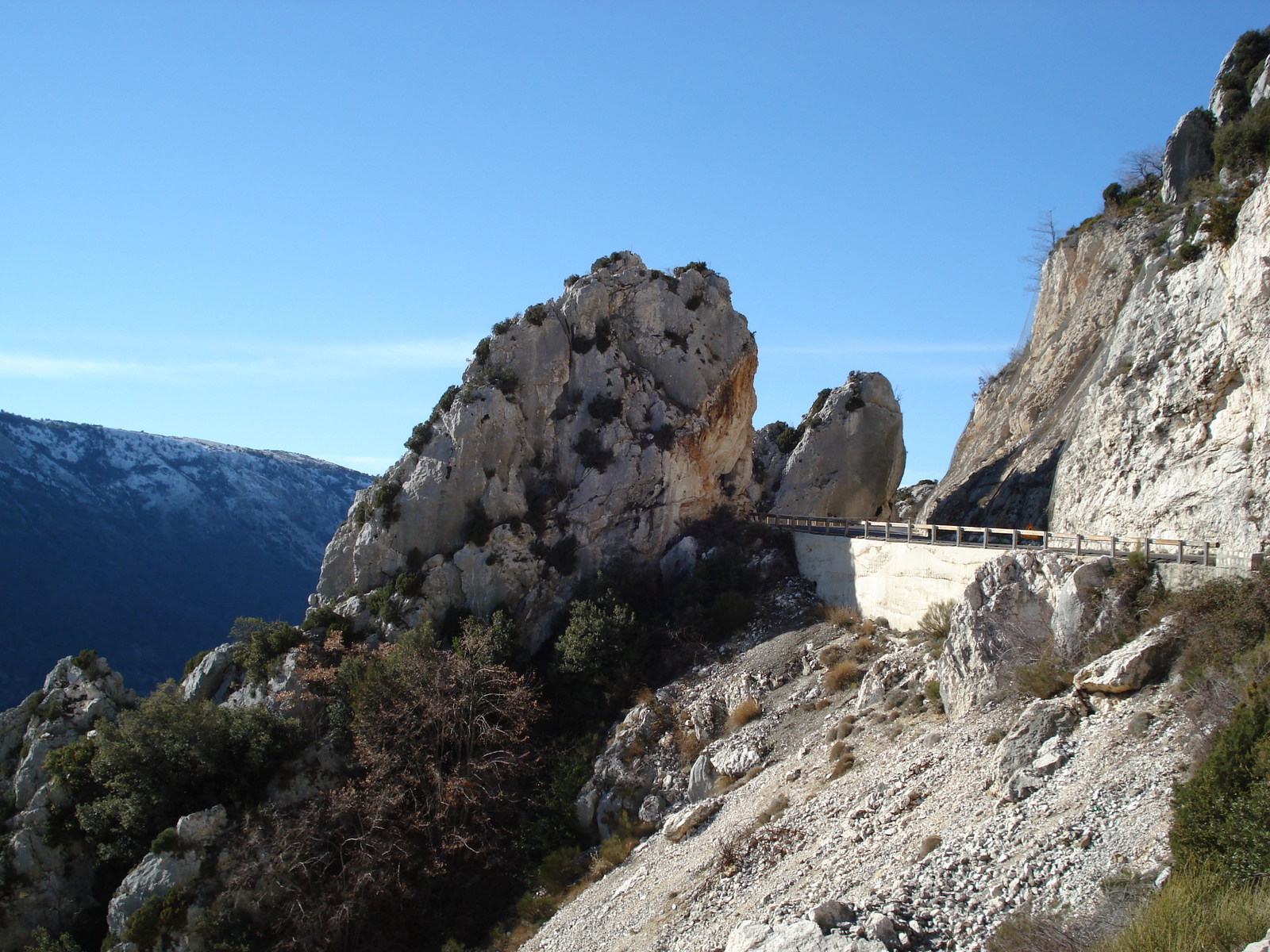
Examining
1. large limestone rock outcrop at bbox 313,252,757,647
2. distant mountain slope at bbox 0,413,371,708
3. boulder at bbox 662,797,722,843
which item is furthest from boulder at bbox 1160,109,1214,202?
distant mountain slope at bbox 0,413,371,708

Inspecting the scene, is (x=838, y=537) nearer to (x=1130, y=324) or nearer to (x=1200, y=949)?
(x=1130, y=324)

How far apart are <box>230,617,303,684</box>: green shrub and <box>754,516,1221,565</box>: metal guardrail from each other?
1973 cm

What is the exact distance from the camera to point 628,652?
1083 inches

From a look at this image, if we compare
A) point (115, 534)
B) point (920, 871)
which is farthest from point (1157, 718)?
point (115, 534)

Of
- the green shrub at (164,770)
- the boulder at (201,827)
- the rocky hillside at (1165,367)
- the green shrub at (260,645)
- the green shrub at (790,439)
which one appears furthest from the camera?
the green shrub at (790,439)

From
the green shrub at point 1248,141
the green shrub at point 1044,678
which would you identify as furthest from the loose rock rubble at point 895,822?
the green shrub at point 1248,141

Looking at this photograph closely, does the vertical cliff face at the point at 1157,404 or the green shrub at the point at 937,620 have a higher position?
the vertical cliff face at the point at 1157,404

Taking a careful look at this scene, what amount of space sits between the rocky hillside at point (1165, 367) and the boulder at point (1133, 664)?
17.0 feet

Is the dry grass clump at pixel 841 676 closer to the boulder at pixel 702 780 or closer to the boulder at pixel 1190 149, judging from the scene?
the boulder at pixel 702 780

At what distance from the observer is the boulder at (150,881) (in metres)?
22.0

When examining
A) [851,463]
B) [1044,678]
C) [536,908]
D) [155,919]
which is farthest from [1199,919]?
[851,463]

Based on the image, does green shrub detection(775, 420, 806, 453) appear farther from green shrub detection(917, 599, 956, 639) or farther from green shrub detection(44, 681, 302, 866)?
green shrub detection(44, 681, 302, 866)

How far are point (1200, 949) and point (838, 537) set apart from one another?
21343 millimetres

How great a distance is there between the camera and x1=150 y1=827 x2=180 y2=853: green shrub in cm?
2283
